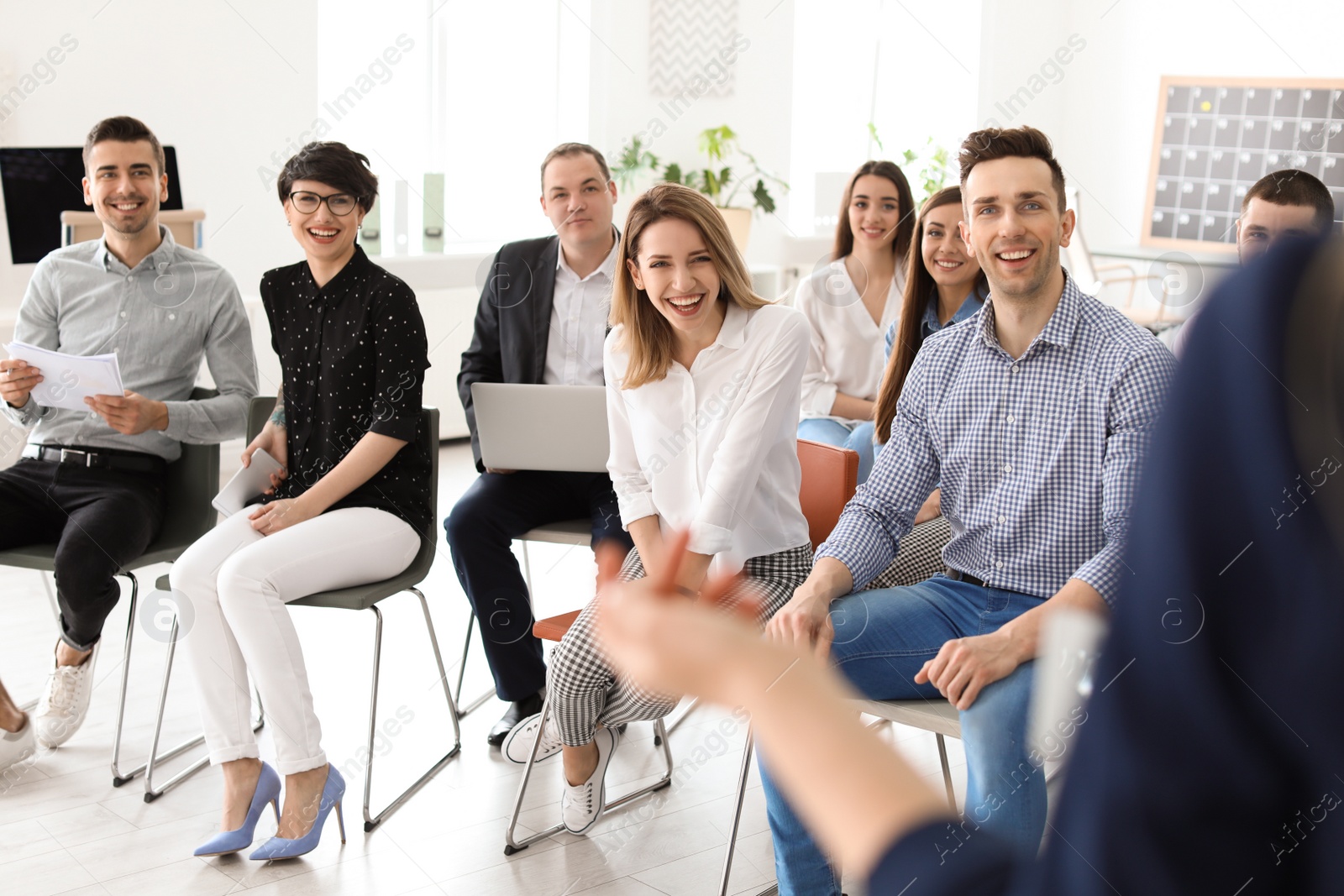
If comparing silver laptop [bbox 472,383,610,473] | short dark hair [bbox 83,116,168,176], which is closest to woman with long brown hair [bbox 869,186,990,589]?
silver laptop [bbox 472,383,610,473]

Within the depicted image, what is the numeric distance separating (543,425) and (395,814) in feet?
3.16

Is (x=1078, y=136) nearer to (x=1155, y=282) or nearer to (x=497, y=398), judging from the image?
(x=1155, y=282)

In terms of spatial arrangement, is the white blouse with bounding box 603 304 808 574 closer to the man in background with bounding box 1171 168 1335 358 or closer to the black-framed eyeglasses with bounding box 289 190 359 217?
the black-framed eyeglasses with bounding box 289 190 359 217

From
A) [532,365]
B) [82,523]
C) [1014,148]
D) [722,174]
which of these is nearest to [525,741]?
[532,365]

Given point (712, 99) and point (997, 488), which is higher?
point (712, 99)

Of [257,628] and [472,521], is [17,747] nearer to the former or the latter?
[257,628]

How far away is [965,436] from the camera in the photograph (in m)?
2.18

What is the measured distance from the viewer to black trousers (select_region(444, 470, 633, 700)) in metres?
2.99

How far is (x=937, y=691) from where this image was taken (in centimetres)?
204

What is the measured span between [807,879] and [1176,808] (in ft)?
5.44

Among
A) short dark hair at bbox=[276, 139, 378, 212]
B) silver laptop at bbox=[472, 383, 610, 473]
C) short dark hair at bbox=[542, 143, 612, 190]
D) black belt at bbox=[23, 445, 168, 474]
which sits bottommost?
black belt at bbox=[23, 445, 168, 474]

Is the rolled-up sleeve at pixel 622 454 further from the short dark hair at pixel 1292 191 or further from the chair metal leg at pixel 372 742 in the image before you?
the short dark hair at pixel 1292 191

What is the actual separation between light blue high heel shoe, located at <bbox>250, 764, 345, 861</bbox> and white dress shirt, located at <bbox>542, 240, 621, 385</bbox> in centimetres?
126

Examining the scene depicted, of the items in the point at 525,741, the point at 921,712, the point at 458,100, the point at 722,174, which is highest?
the point at 458,100
